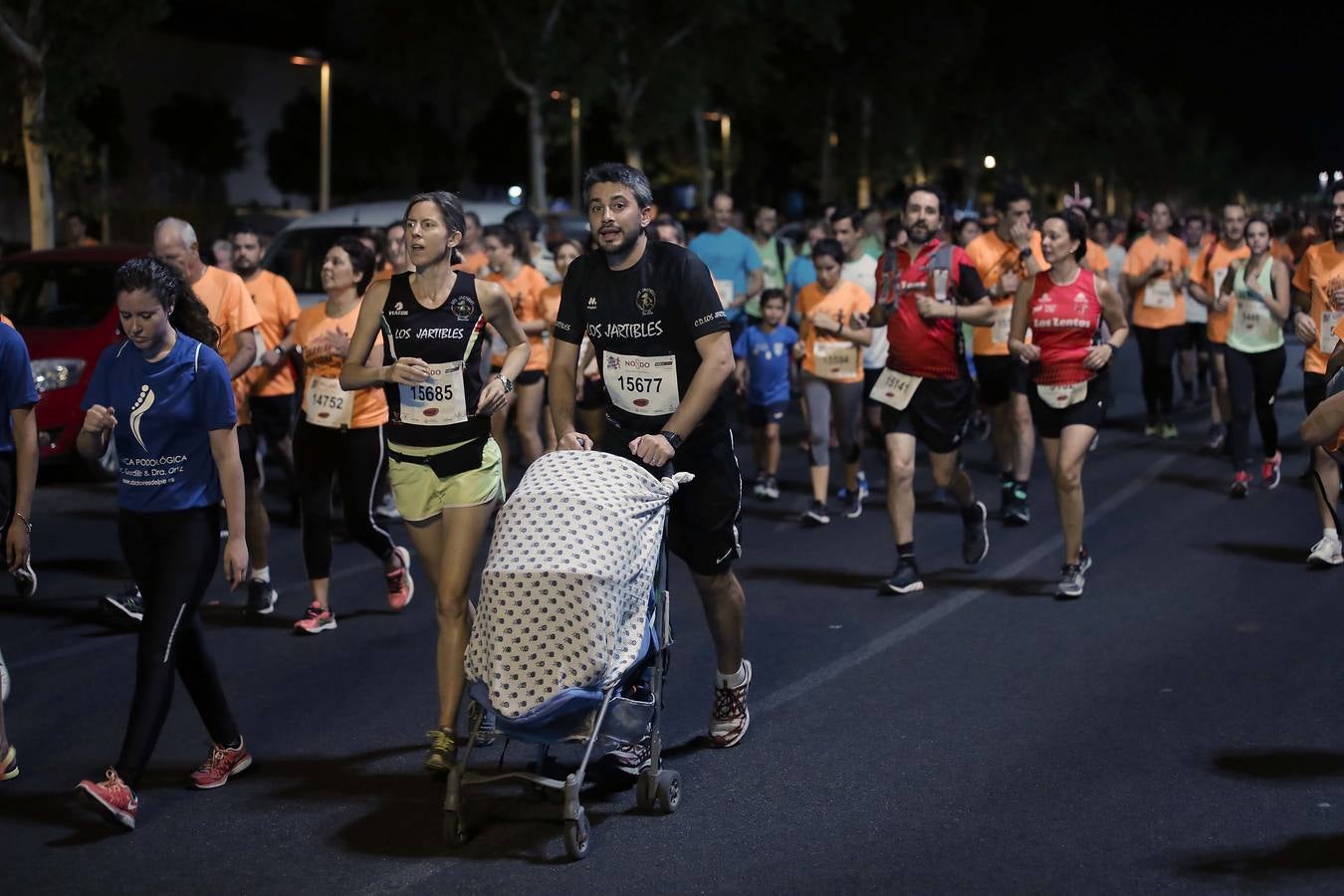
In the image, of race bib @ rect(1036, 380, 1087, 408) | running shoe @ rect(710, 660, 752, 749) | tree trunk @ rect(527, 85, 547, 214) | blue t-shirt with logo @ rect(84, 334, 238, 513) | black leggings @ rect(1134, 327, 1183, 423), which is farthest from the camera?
tree trunk @ rect(527, 85, 547, 214)

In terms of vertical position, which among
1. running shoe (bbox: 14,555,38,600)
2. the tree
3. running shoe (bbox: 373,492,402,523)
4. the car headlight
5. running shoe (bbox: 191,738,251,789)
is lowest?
running shoe (bbox: 191,738,251,789)

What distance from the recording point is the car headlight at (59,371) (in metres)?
13.5

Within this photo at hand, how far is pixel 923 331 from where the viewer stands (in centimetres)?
971

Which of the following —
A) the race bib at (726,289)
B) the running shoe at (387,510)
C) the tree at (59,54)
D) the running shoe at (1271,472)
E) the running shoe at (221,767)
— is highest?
the tree at (59,54)

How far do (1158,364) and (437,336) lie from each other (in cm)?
1091

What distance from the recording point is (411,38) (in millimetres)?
48562

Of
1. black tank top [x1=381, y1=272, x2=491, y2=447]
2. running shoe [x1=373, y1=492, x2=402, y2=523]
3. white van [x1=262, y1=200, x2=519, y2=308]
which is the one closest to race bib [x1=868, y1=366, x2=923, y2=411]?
black tank top [x1=381, y1=272, x2=491, y2=447]

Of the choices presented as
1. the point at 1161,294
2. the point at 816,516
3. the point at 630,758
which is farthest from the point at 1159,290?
the point at 630,758

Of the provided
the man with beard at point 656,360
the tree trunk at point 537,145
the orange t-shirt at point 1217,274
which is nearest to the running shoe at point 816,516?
the orange t-shirt at point 1217,274

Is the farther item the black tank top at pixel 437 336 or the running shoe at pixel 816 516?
the running shoe at pixel 816 516

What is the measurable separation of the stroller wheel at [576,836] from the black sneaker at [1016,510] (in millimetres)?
6663

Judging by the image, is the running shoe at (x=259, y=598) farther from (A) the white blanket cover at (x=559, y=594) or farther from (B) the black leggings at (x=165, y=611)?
(A) the white blanket cover at (x=559, y=594)

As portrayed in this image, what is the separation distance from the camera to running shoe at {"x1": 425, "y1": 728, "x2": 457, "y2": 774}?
631cm

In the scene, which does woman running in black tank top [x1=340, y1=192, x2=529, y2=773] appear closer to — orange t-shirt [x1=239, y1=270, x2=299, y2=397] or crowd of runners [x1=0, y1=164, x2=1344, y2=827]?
crowd of runners [x1=0, y1=164, x2=1344, y2=827]
